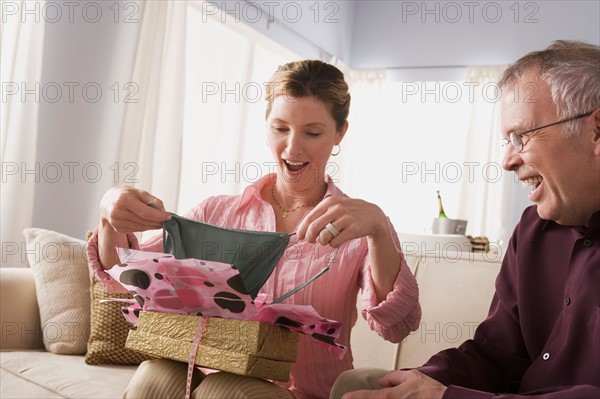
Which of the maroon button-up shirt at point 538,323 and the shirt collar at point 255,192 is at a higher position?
the shirt collar at point 255,192

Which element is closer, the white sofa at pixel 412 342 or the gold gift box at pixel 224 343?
the gold gift box at pixel 224 343

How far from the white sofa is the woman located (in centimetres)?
40

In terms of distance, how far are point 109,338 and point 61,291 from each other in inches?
11.7

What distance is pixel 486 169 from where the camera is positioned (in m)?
6.66

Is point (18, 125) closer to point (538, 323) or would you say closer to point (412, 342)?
point (412, 342)

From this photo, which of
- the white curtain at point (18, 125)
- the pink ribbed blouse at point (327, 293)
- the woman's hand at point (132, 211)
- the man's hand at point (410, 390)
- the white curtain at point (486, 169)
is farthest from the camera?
the white curtain at point (486, 169)

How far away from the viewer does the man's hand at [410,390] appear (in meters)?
1.26

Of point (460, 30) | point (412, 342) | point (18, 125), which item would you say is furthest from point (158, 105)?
point (460, 30)

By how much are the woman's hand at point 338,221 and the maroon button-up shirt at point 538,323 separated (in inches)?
12.2

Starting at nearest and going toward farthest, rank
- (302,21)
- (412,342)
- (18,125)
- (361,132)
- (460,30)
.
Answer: (412,342)
(18,125)
(302,21)
(460,30)
(361,132)

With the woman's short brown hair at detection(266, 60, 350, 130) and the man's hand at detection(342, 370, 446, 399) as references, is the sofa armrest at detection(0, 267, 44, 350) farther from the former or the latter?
the man's hand at detection(342, 370, 446, 399)

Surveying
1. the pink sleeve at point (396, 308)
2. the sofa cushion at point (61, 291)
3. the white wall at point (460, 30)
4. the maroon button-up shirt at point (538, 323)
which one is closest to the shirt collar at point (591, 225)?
the maroon button-up shirt at point (538, 323)

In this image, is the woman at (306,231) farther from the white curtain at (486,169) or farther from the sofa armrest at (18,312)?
the white curtain at (486,169)

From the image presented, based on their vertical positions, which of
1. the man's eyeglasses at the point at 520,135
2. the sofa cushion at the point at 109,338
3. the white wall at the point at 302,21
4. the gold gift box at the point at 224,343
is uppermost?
the white wall at the point at 302,21
